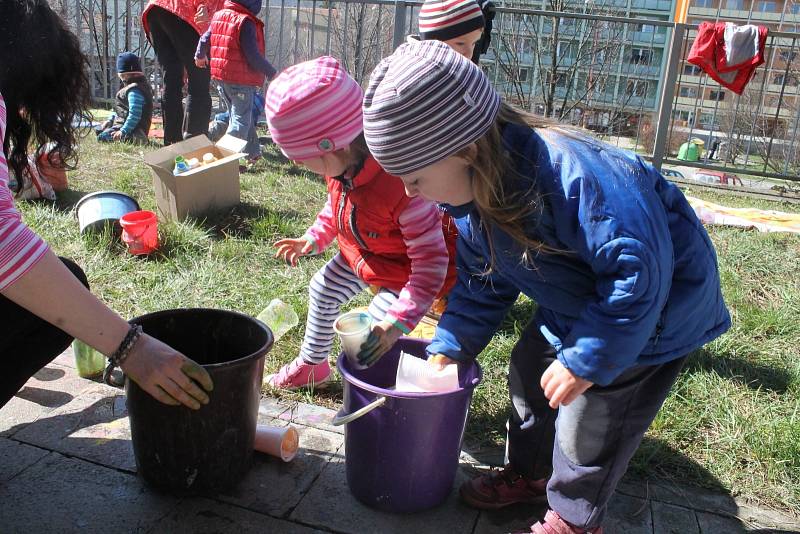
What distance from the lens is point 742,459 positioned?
7.84 feet

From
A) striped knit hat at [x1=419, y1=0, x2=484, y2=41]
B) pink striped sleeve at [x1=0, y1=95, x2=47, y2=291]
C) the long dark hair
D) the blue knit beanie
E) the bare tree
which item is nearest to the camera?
pink striped sleeve at [x1=0, y1=95, x2=47, y2=291]

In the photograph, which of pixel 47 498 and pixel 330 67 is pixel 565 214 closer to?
pixel 330 67

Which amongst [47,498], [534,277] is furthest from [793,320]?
[47,498]

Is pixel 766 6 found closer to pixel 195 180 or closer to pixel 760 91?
pixel 760 91

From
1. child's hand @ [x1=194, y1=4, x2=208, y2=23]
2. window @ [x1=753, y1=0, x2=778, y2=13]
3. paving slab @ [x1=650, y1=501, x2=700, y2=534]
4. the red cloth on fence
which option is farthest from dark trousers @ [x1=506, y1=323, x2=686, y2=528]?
window @ [x1=753, y1=0, x2=778, y2=13]

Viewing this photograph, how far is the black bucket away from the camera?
192 centimetres

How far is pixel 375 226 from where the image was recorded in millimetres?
2426

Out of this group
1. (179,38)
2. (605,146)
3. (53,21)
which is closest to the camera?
(605,146)

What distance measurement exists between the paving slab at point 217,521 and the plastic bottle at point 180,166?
9.43 feet

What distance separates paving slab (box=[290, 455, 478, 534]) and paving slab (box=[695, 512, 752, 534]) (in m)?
0.68

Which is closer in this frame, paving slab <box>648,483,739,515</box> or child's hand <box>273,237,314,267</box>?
paving slab <box>648,483,739,515</box>

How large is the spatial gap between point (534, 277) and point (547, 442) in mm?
607

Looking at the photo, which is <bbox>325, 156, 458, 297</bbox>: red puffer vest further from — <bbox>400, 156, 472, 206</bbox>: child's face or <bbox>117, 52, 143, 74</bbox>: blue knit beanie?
<bbox>117, 52, 143, 74</bbox>: blue knit beanie

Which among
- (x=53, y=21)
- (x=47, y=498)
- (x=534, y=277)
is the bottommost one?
(x=47, y=498)
